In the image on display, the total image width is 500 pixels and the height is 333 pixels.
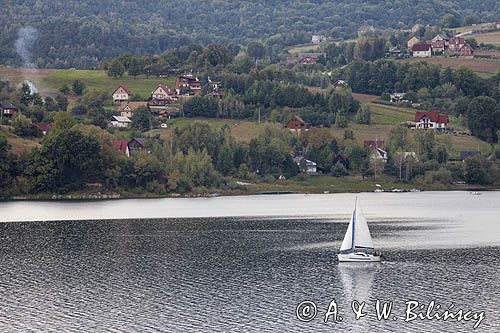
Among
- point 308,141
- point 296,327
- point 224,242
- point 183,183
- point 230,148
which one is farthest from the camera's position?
point 308,141

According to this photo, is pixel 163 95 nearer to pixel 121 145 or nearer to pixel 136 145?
pixel 136 145

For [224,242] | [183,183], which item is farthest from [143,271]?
[183,183]

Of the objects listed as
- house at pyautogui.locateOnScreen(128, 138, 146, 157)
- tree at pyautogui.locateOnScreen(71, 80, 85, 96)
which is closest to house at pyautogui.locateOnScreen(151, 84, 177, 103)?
tree at pyautogui.locateOnScreen(71, 80, 85, 96)

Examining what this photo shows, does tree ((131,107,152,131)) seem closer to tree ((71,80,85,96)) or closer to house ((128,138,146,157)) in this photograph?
house ((128,138,146,157))

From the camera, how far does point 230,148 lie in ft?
505

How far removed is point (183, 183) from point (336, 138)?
35053mm

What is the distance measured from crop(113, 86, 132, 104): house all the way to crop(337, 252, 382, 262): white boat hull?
121 meters

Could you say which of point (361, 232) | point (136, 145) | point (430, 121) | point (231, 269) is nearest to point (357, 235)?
point (361, 232)

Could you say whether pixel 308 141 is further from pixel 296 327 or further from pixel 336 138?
pixel 296 327

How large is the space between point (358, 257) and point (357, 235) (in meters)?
2.26

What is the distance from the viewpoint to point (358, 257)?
7412 cm

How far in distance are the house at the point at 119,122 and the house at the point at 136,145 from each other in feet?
56.2

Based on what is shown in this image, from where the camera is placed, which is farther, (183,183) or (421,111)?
(421,111)

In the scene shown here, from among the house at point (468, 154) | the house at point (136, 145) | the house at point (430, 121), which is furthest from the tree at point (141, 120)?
the house at point (468, 154)
